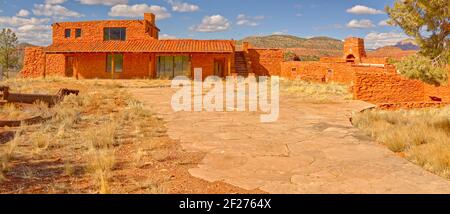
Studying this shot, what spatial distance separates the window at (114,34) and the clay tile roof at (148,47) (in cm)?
70

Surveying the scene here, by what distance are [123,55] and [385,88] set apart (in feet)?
58.7

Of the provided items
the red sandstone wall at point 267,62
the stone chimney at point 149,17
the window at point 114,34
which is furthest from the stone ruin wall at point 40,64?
the red sandstone wall at point 267,62

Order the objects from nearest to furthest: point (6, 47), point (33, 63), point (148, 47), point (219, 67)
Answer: point (148, 47) < point (219, 67) < point (33, 63) < point (6, 47)

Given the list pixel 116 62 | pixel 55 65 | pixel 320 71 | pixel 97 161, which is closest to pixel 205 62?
pixel 116 62

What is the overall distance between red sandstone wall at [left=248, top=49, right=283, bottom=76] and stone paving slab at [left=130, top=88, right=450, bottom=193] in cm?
1789

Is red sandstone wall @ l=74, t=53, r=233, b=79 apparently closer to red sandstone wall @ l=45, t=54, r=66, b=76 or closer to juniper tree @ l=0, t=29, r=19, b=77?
red sandstone wall @ l=45, t=54, r=66, b=76

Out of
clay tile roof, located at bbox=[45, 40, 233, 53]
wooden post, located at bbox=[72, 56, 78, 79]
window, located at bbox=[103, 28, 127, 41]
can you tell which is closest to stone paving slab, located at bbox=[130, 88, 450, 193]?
clay tile roof, located at bbox=[45, 40, 233, 53]

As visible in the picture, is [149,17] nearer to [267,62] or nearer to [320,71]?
[267,62]

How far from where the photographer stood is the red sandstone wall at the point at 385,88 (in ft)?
46.5

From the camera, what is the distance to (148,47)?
83.1ft

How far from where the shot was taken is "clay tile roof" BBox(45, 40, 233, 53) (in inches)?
977
